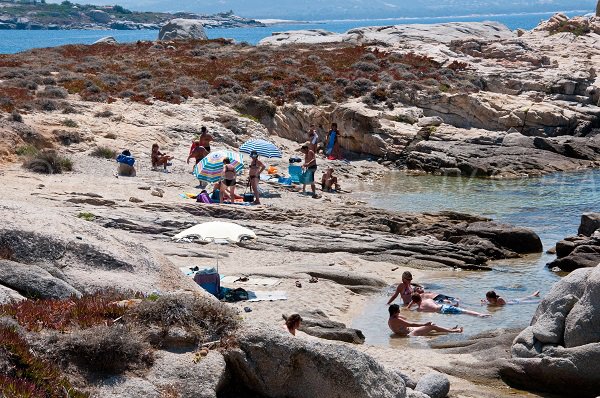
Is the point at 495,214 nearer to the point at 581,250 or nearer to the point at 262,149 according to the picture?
the point at 581,250

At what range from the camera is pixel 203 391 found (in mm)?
7941

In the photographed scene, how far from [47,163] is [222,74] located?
19936 mm

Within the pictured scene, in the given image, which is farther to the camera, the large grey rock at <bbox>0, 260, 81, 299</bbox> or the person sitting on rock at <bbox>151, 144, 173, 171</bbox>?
the person sitting on rock at <bbox>151, 144, 173, 171</bbox>

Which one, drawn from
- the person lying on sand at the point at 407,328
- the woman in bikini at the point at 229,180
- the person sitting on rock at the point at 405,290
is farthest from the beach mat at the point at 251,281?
the woman in bikini at the point at 229,180

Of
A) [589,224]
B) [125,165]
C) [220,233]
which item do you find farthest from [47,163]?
[589,224]

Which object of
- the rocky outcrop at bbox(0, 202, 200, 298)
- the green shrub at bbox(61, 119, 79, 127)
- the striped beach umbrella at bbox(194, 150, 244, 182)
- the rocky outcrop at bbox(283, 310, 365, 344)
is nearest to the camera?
the rocky outcrop at bbox(0, 202, 200, 298)

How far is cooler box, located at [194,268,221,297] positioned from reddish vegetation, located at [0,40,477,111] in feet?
60.3

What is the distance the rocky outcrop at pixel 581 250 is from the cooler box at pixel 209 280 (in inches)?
353

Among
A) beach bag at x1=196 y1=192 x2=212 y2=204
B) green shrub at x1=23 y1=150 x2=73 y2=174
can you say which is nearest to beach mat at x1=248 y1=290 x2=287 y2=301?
beach bag at x1=196 y1=192 x2=212 y2=204

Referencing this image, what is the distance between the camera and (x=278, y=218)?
2412 centimetres

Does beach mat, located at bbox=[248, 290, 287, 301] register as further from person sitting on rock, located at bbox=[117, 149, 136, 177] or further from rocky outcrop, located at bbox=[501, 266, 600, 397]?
person sitting on rock, located at bbox=[117, 149, 136, 177]

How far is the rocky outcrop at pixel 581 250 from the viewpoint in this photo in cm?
2112

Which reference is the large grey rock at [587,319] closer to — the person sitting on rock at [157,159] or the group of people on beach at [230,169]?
the group of people on beach at [230,169]

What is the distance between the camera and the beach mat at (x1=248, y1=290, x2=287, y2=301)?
17.0 meters
